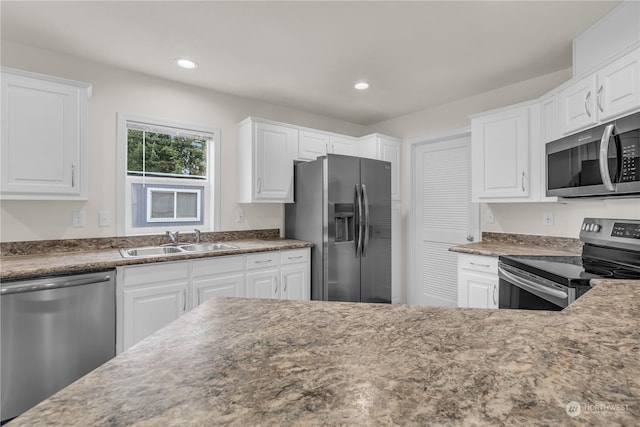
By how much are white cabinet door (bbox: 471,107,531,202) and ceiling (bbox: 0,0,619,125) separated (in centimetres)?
45

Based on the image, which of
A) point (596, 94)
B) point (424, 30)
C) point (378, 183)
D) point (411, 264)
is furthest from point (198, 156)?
point (596, 94)

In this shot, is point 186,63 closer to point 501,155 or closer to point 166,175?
point 166,175

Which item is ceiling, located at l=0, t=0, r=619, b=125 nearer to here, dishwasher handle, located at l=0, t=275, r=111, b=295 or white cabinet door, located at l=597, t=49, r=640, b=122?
white cabinet door, located at l=597, t=49, r=640, b=122

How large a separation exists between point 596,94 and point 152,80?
345 cm

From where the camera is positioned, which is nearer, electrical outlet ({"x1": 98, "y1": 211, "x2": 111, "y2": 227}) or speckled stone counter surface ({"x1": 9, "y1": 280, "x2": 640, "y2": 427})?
speckled stone counter surface ({"x1": 9, "y1": 280, "x2": 640, "y2": 427})

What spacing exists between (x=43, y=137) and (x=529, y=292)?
3368 mm

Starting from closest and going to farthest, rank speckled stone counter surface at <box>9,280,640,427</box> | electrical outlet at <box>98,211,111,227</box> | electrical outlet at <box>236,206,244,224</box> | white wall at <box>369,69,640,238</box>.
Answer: speckled stone counter surface at <box>9,280,640,427</box> → white wall at <box>369,69,640,238</box> → electrical outlet at <box>98,211,111,227</box> → electrical outlet at <box>236,206,244,224</box>

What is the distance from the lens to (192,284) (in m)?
2.55

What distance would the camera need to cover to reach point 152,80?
9.77 ft

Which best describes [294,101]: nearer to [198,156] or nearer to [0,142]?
[198,156]

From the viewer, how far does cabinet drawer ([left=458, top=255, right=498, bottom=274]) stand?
8.45 ft

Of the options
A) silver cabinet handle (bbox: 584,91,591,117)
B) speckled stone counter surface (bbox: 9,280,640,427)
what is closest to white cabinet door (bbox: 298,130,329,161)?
silver cabinet handle (bbox: 584,91,591,117)

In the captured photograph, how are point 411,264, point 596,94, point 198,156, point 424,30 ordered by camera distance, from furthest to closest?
1. point 411,264
2. point 198,156
3. point 424,30
4. point 596,94

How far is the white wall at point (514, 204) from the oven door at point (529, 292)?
0.87 meters
